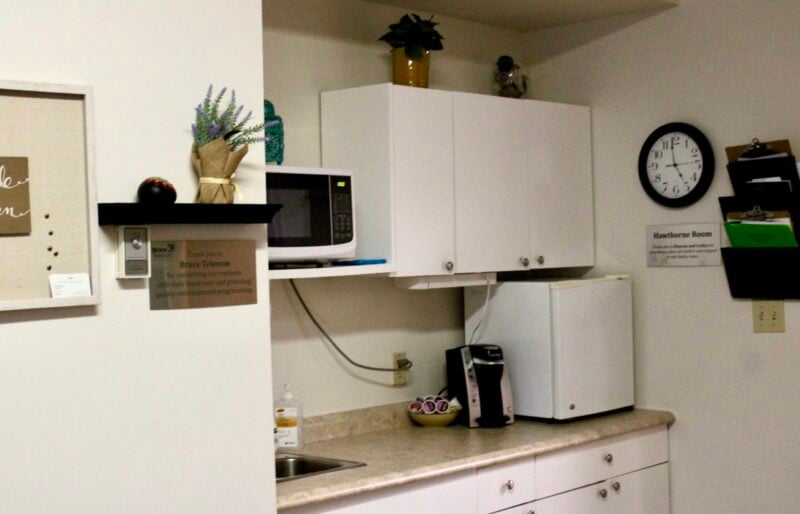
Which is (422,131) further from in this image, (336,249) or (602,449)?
(602,449)

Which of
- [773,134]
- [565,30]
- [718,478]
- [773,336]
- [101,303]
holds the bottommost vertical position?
[718,478]

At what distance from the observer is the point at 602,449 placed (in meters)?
3.72

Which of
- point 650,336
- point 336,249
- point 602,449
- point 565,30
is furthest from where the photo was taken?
point 565,30

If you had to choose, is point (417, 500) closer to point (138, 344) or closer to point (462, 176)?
point (138, 344)

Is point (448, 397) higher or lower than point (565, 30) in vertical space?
lower

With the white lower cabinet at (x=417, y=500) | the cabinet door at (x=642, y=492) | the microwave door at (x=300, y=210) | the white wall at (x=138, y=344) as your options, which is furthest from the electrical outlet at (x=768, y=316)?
the white wall at (x=138, y=344)

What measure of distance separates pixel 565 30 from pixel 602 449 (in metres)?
1.83

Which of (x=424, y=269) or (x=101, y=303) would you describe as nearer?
(x=101, y=303)

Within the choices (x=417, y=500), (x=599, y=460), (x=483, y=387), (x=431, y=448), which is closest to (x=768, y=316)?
(x=599, y=460)

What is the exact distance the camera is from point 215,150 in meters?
2.47

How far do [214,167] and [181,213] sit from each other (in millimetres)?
175

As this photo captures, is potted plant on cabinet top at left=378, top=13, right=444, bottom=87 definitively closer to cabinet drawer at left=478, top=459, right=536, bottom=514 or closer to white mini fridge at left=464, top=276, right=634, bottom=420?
white mini fridge at left=464, top=276, right=634, bottom=420

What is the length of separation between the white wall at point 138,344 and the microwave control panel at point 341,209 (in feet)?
1.97

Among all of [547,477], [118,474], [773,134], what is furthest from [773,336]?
[118,474]
